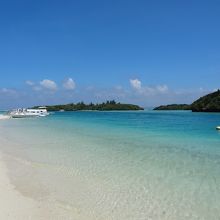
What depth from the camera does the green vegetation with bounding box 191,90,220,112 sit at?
→ 4892 inches

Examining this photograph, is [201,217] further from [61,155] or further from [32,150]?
[32,150]

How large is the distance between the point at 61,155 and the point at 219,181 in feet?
27.8

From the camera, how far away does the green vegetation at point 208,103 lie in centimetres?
12426

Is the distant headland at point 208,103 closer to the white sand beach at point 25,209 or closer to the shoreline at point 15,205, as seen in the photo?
the shoreline at point 15,205

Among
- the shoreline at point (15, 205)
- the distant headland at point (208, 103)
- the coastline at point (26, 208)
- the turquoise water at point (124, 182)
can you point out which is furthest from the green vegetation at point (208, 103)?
the coastline at point (26, 208)

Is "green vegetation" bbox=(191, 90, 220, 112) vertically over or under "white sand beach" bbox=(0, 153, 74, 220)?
over

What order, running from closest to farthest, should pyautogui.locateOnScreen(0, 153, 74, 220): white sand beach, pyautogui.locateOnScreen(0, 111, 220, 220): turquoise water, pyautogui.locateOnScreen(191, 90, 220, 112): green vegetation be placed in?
pyautogui.locateOnScreen(0, 153, 74, 220): white sand beach, pyautogui.locateOnScreen(0, 111, 220, 220): turquoise water, pyautogui.locateOnScreen(191, 90, 220, 112): green vegetation

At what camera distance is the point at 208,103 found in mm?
132000

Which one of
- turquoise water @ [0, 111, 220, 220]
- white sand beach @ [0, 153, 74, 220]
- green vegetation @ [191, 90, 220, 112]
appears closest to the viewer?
white sand beach @ [0, 153, 74, 220]

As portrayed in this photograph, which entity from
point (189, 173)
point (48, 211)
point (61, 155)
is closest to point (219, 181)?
point (189, 173)

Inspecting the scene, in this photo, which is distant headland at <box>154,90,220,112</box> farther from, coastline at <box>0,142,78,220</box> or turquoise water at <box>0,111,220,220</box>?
coastline at <box>0,142,78,220</box>

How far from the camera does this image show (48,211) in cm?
773

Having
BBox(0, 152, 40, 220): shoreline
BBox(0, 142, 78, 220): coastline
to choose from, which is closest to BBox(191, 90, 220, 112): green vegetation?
BBox(0, 152, 40, 220): shoreline

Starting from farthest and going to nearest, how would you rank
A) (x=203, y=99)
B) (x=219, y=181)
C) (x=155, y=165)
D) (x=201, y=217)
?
(x=203, y=99) → (x=155, y=165) → (x=219, y=181) → (x=201, y=217)
